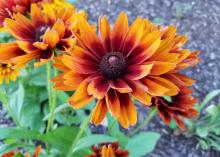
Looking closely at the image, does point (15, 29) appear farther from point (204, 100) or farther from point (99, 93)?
point (204, 100)

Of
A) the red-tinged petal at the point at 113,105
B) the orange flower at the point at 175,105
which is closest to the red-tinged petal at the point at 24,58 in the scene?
the red-tinged petal at the point at 113,105

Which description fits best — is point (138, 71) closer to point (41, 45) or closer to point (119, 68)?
point (119, 68)

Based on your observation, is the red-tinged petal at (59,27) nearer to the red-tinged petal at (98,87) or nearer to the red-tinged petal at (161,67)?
the red-tinged petal at (98,87)

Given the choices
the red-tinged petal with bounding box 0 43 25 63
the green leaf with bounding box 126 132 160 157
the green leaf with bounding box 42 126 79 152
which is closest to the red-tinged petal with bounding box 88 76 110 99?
the red-tinged petal with bounding box 0 43 25 63

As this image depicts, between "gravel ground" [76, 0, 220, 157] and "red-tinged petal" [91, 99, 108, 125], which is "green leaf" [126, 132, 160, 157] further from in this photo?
"red-tinged petal" [91, 99, 108, 125]

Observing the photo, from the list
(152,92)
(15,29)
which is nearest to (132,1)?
(15,29)
